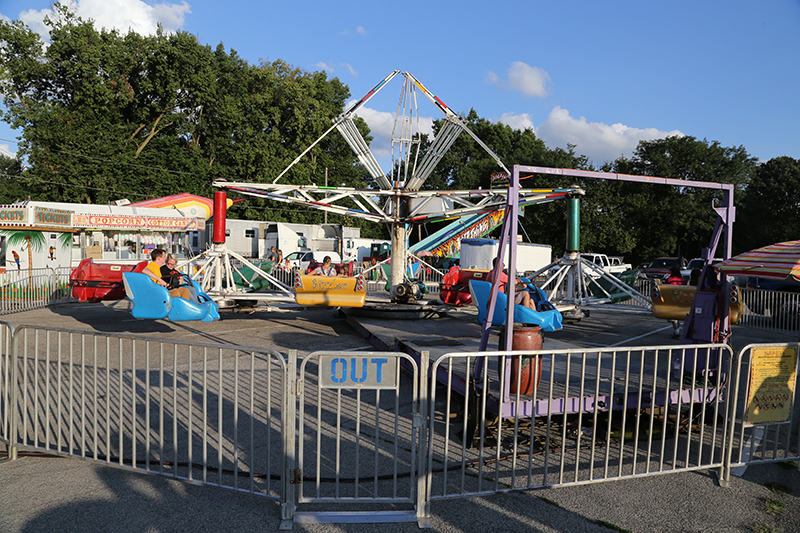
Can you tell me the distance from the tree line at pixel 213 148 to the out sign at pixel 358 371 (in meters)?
38.9

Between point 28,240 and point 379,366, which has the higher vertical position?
point 28,240

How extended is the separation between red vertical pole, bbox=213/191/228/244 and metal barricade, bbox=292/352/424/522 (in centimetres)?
695

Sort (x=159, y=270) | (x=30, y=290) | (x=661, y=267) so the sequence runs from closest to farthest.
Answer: (x=159, y=270)
(x=30, y=290)
(x=661, y=267)

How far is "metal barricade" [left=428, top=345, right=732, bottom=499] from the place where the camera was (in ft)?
14.4

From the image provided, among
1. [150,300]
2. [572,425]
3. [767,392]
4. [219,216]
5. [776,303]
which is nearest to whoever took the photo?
[767,392]

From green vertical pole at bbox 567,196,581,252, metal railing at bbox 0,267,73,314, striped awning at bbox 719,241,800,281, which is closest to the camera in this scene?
striped awning at bbox 719,241,800,281

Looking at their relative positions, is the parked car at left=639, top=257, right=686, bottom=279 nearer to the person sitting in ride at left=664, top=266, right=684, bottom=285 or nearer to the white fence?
the person sitting in ride at left=664, top=266, right=684, bottom=285

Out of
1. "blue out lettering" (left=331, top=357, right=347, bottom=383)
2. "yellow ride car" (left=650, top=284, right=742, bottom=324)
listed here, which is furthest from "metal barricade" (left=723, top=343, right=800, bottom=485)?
"yellow ride car" (left=650, top=284, right=742, bottom=324)

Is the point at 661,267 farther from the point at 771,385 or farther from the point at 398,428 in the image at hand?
the point at 398,428

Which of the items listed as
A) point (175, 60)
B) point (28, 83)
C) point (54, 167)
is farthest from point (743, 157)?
point (28, 83)

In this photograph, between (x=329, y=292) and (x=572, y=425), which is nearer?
(x=572, y=425)

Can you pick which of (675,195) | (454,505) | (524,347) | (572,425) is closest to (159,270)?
(524,347)

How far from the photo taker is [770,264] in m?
5.52

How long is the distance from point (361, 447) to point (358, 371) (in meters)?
1.71
